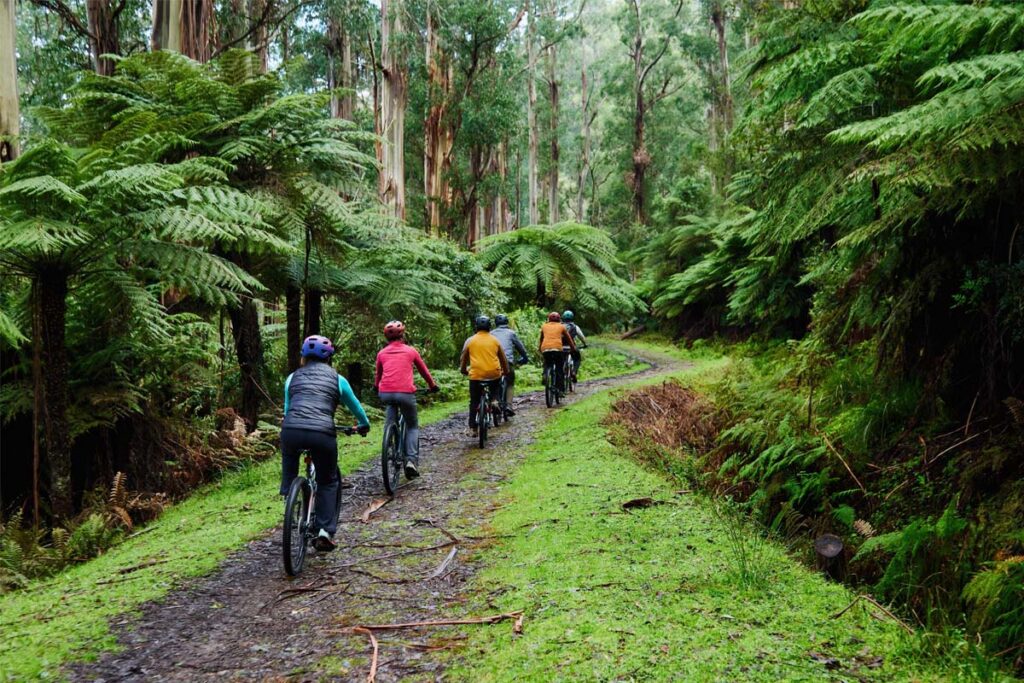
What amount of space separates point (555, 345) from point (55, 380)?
23.7 feet

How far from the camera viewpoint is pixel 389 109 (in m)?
24.2

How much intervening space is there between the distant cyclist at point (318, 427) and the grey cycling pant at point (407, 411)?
1707 millimetres

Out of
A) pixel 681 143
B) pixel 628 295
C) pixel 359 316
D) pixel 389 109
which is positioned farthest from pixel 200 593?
pixel 681 143

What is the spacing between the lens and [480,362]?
906cm

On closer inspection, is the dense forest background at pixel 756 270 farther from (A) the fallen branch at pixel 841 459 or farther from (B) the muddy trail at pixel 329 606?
(B) the muddy trail at pixel 329 606

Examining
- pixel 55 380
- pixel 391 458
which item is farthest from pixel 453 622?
pixel 55 380

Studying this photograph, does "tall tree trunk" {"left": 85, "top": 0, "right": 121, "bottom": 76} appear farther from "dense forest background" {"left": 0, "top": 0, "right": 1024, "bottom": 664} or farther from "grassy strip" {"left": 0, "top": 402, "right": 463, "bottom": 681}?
"grassy strip" {"left": 0, "top": 402, "right": 463, "bottom": 681}

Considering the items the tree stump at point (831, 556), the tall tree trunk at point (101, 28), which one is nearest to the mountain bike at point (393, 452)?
the tree stump at point (831, 556)

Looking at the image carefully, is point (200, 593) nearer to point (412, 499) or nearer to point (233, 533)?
point (233, 533)

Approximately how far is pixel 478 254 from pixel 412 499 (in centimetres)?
1223

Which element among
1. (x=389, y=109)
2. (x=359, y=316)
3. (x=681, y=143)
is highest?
(x=681, y=143)

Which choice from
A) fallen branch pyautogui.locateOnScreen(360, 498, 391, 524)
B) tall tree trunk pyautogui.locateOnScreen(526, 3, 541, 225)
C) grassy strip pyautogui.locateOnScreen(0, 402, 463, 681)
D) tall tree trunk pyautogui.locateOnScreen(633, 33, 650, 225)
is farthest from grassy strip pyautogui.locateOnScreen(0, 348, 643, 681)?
tall tree trunk pyautogui.locateOnScreen(633, 33, 650, 225)

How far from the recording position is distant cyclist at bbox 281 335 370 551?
5176mm

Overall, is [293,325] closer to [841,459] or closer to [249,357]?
[249,357]
